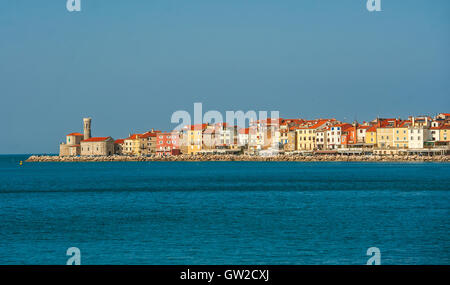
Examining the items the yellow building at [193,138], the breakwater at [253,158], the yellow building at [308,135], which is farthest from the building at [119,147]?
the yellow building at [308,135]

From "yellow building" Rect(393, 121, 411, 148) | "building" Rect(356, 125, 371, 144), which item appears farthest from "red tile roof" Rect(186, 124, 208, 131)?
"yellow building" Rect(393, 121, 411, 148)

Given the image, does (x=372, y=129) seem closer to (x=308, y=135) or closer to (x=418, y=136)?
(x=418, y=136)

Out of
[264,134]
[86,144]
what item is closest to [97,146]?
[86,144]

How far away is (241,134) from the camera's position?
86.9m

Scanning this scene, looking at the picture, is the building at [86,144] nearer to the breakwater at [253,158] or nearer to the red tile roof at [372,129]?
the breakwater at [253,158]

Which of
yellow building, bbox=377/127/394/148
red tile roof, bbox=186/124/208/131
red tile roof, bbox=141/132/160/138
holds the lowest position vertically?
yellow building, bbox=377/127/394/148

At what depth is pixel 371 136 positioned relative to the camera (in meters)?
71.3

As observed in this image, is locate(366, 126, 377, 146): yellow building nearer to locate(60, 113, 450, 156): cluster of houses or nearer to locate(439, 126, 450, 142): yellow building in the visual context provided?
locate(60, 113, 450, 156): cluster of houses

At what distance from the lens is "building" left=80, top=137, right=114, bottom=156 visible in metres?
91.5

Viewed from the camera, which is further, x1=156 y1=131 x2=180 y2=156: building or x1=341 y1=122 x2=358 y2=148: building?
x1=156 y1=131 x2=180 y2=156: building
